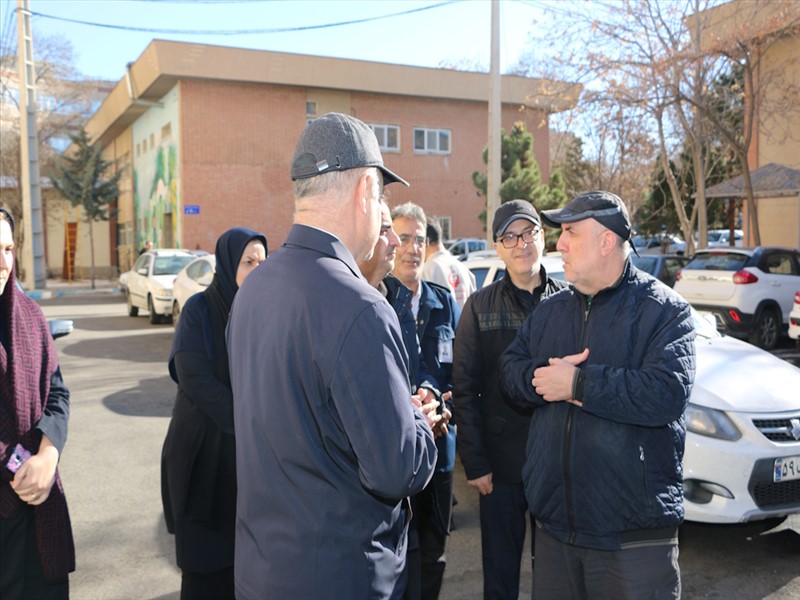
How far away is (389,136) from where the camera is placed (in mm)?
31422

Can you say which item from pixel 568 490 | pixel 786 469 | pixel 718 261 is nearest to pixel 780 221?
pixel 718 261

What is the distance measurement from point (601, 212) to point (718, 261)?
11638 millimetres

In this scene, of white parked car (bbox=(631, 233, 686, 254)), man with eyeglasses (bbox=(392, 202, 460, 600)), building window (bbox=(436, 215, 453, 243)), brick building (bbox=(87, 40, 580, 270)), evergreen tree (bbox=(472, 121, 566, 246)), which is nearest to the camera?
man with eyeglasses (bbox=(392, 202, 460, 600))

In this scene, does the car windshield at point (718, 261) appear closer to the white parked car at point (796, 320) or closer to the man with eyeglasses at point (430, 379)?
the white parked car at point (796, 320)

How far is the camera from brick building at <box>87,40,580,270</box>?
91.7ft

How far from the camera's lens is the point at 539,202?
78.4 ft

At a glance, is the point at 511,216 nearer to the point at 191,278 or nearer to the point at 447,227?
the point at 191,278

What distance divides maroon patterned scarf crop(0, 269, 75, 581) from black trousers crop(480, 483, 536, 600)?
78.7 inches

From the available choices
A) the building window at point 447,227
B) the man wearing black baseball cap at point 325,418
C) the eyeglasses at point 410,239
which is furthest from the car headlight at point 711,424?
the building window at point 447,227

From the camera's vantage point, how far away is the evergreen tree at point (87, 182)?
31.9 meters

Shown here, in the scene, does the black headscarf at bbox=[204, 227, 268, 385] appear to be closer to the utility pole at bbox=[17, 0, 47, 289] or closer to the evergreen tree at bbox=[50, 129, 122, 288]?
the utility pole at bbox=[17, 0, 47, 289]

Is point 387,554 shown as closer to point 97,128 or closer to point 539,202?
point 539,202

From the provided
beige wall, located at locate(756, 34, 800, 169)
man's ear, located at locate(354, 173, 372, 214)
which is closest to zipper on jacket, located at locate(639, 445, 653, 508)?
man's ear, located at locate(354, 173, 372, 214)

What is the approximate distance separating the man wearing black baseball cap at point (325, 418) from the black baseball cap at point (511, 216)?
6.89 ft
